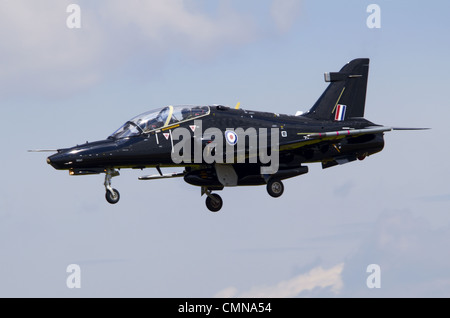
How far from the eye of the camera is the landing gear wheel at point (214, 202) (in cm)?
3984

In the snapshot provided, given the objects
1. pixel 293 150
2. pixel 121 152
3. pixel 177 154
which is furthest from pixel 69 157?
pixel 293 150

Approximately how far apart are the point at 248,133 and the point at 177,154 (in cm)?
316

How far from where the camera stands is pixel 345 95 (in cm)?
4106

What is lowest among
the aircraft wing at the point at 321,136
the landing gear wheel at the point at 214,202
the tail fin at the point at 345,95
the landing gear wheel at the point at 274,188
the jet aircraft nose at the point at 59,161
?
the landing gear wheel at the point at 214,202

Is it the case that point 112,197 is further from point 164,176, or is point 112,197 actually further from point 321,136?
A: point 321,136

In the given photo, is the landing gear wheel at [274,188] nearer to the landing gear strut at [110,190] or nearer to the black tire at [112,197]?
the landing gear strut at [110,190]

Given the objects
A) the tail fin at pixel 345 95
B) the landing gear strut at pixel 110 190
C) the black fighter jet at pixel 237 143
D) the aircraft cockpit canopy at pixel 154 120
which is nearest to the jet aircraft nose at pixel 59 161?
the black fighter jet at pixel 237 143

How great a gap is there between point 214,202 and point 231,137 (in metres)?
4.46

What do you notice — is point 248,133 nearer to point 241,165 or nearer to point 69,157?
point 241,165

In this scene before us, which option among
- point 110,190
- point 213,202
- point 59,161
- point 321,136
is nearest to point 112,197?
point 110,190

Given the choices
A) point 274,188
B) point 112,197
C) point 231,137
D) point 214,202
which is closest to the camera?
point 112,197

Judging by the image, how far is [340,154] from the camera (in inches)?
1539

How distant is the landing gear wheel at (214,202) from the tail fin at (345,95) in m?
5.41

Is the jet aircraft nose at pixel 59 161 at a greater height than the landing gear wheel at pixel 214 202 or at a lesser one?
greater
